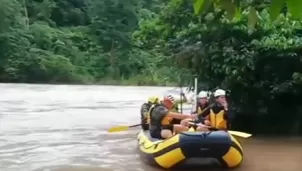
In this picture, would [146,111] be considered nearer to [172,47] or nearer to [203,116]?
[203,116]

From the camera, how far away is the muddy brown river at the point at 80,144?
384 inches

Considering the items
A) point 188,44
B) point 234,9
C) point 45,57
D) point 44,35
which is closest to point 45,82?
point 45,57

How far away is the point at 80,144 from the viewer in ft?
40.8

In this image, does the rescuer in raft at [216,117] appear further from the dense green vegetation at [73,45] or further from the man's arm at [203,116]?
the dense green vegetation at [73,45]

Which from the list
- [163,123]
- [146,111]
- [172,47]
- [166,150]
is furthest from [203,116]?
[172,47]

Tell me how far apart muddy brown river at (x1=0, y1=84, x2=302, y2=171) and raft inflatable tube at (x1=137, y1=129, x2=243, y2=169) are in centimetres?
34

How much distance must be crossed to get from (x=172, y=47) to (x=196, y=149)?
17.7ft

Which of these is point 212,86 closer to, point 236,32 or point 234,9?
point 236,32

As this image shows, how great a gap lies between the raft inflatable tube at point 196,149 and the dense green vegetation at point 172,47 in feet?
5.51

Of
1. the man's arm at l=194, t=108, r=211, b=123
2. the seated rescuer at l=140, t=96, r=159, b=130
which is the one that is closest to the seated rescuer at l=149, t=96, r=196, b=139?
the man's arm at l=194, t=108, r=211, b=123

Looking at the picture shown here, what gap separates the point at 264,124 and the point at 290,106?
75 centimetres

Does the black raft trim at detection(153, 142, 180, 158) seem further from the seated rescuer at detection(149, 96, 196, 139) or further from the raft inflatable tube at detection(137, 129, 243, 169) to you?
the seated rescuer at detection(149, 96, 196, 139)

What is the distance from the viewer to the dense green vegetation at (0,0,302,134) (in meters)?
11.6

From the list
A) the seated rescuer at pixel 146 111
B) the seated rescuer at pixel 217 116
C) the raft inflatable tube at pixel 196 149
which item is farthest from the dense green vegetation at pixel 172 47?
the raft inflatable tube at pixel 196 149
